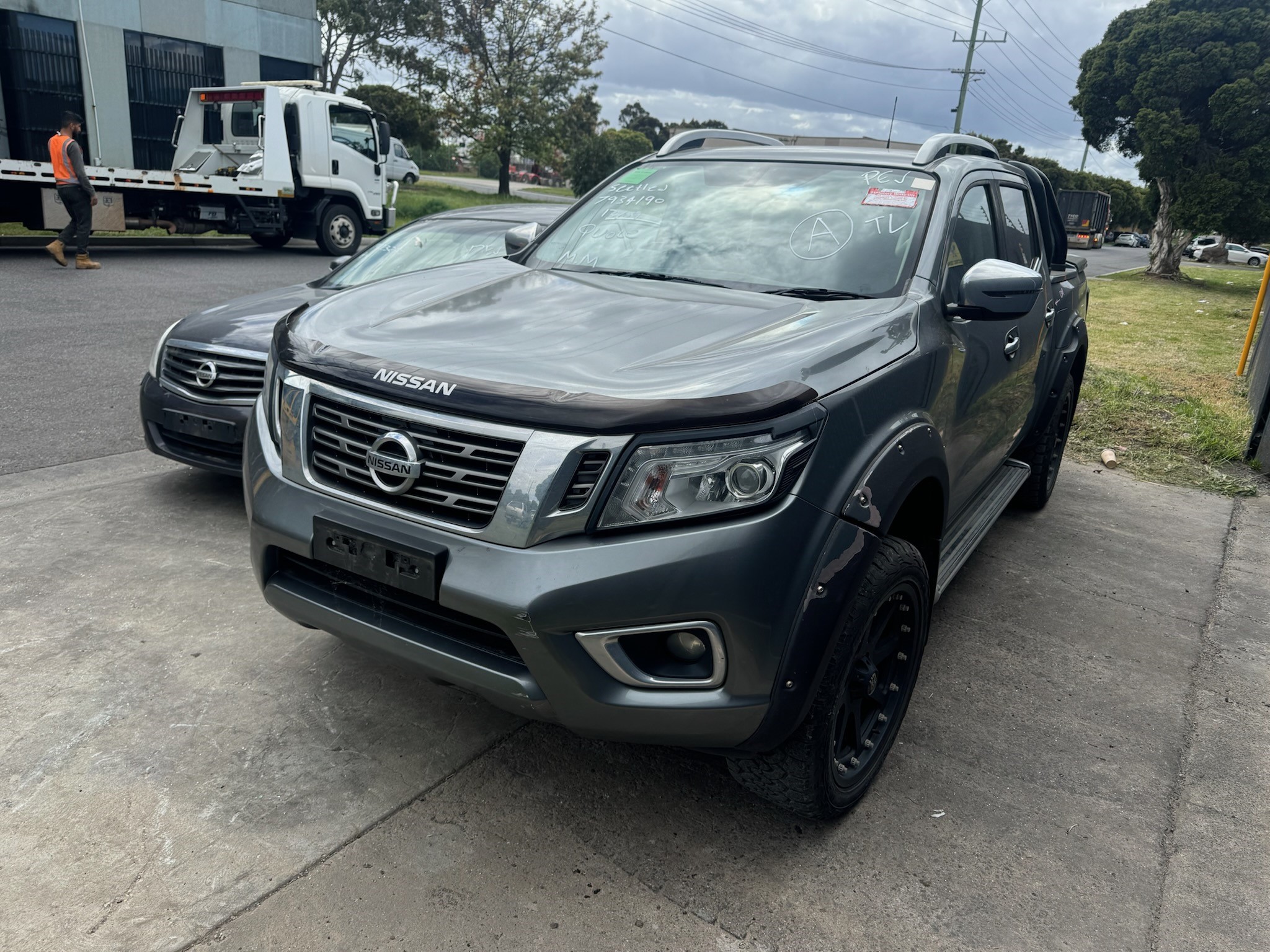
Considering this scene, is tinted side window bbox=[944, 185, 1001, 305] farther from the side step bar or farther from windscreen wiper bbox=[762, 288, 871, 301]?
the side step bar

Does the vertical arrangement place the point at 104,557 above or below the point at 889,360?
below

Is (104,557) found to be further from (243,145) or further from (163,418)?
(243,145)

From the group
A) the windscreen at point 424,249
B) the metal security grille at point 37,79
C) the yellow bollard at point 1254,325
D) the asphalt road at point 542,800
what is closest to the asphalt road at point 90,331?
the asphalt road at point 542,800

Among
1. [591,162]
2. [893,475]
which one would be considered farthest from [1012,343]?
[591,162]

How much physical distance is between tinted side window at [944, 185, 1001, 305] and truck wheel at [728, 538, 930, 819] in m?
0.97

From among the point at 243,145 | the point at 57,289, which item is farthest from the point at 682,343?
the point at 243,145

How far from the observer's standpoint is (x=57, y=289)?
1088 centimetres

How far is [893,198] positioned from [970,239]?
403 millimetres

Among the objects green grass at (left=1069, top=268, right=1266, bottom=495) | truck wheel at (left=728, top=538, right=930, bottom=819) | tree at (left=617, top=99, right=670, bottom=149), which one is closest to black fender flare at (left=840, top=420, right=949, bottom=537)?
truck wheel at (left=728, top=538, right=930, bottom=819)

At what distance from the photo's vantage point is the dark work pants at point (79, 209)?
12945mm

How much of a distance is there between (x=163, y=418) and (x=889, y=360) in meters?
3.57

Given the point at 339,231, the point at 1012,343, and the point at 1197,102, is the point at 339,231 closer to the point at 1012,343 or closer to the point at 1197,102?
the point at 1012,343

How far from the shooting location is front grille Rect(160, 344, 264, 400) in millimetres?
4508

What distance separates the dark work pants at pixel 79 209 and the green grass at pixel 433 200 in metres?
6.91
